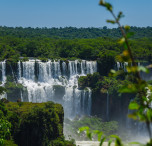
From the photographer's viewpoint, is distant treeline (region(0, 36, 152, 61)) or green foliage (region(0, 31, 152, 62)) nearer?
green foliage (region(0, 31, 152, 62))

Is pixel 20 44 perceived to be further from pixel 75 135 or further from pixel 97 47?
pixel 75 135

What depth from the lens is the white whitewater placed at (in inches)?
1527

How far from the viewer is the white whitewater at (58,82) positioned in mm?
38781

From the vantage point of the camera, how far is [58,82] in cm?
4138

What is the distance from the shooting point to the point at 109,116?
37906 mm

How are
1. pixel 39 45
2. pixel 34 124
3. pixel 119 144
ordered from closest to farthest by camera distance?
pixel 119 144, pixel 34 124, pixel 39 45

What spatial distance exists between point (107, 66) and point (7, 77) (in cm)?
1308

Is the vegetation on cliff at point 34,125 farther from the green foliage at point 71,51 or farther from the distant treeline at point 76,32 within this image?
the distant treeline at point 76,32

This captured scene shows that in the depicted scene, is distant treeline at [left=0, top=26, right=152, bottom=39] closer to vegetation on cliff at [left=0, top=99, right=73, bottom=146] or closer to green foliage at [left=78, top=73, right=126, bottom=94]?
green foliage at [left=78, top=73, right=126, bottom=94]

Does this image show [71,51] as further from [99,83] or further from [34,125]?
[34,125]

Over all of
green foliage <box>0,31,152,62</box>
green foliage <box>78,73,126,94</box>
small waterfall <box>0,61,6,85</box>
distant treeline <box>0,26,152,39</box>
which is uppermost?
distant treeline <box>0,26,152,39</box>

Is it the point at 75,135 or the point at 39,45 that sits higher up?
the point at 39,45


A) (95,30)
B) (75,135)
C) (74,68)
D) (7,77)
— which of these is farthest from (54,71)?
(95,30)

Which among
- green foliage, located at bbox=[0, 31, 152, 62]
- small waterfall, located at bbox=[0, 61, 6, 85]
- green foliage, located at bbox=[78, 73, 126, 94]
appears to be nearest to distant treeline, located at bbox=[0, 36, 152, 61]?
green foliage, located at bbox=[0, 31, 152, 62]
